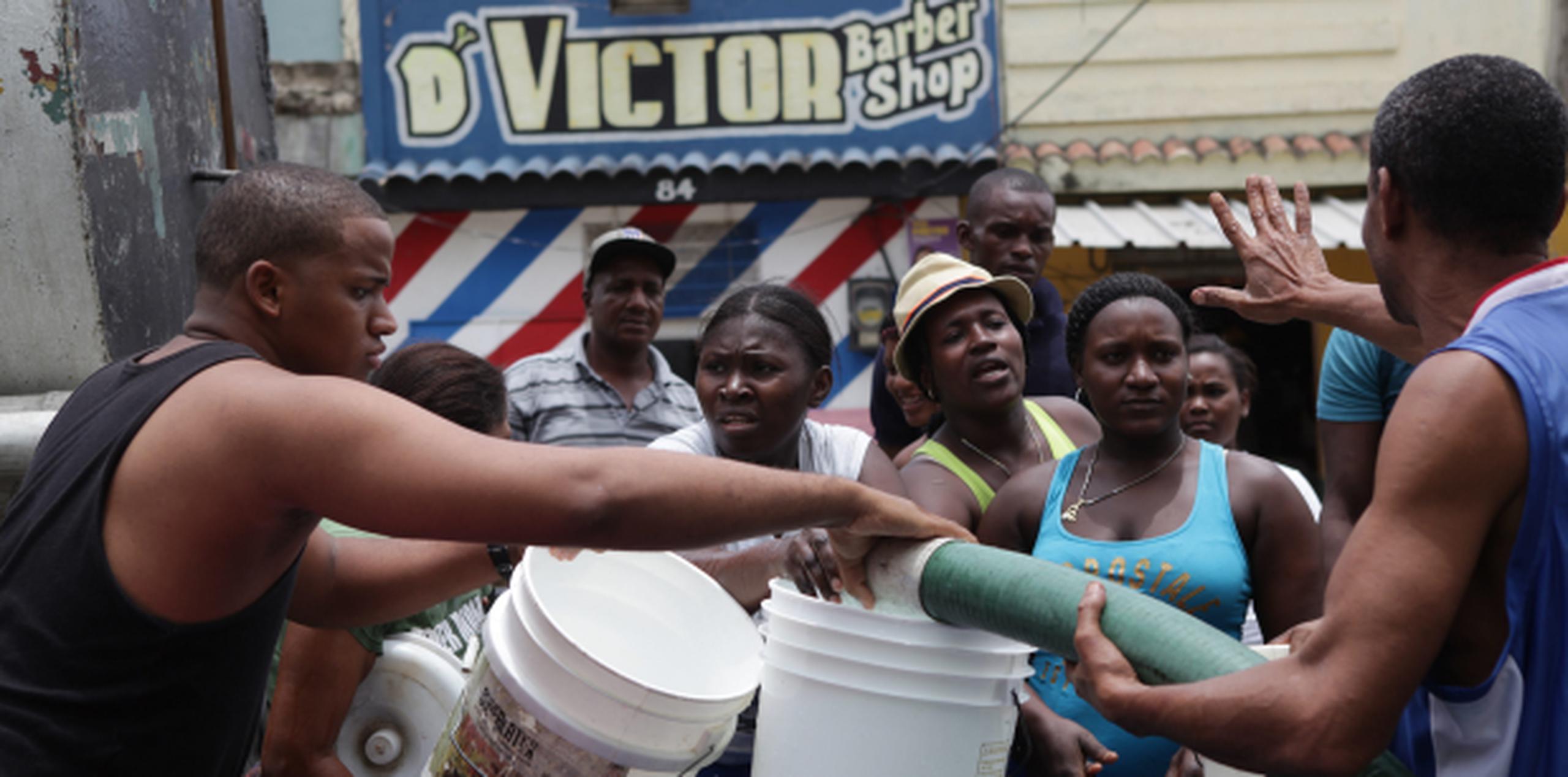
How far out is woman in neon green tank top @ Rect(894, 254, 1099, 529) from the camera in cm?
313

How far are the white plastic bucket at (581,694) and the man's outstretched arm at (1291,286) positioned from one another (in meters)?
1.32

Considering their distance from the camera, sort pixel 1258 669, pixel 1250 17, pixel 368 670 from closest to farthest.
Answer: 1. pixel 1258 669
2. pixel 368 670
3. pixel 1250 17

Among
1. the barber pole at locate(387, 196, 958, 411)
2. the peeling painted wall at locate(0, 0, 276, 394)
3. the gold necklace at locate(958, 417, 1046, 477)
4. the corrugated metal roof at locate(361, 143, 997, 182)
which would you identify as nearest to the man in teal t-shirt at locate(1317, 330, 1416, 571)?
the gold necklace at locate(958, 417, 1046, 477)

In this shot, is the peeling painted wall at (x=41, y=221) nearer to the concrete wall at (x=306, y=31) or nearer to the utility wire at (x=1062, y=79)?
the concrete wall at (x=306, y=31)

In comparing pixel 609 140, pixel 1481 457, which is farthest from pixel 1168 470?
pixel 609 140

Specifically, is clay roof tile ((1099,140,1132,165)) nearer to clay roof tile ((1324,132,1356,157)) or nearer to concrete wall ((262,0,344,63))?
clay roof tile ((1324,132,1356,157))

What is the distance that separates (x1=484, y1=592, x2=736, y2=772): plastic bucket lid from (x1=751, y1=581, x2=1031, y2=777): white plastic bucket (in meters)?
0.21

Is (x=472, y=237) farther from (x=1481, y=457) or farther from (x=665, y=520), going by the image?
(x=1481, y=457)

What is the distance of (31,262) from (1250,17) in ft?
28.6

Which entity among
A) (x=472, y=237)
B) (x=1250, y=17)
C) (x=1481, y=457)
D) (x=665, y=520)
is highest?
(x=1250, y=17)

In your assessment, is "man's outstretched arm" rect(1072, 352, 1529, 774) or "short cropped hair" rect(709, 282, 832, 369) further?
"short cropped hair" rect(709, 282, 832, 369)

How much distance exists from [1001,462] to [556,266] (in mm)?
6768

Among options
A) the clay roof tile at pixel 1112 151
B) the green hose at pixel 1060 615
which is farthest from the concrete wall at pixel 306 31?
the green hose at pixel 1060 615

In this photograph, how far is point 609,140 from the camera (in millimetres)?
9422
